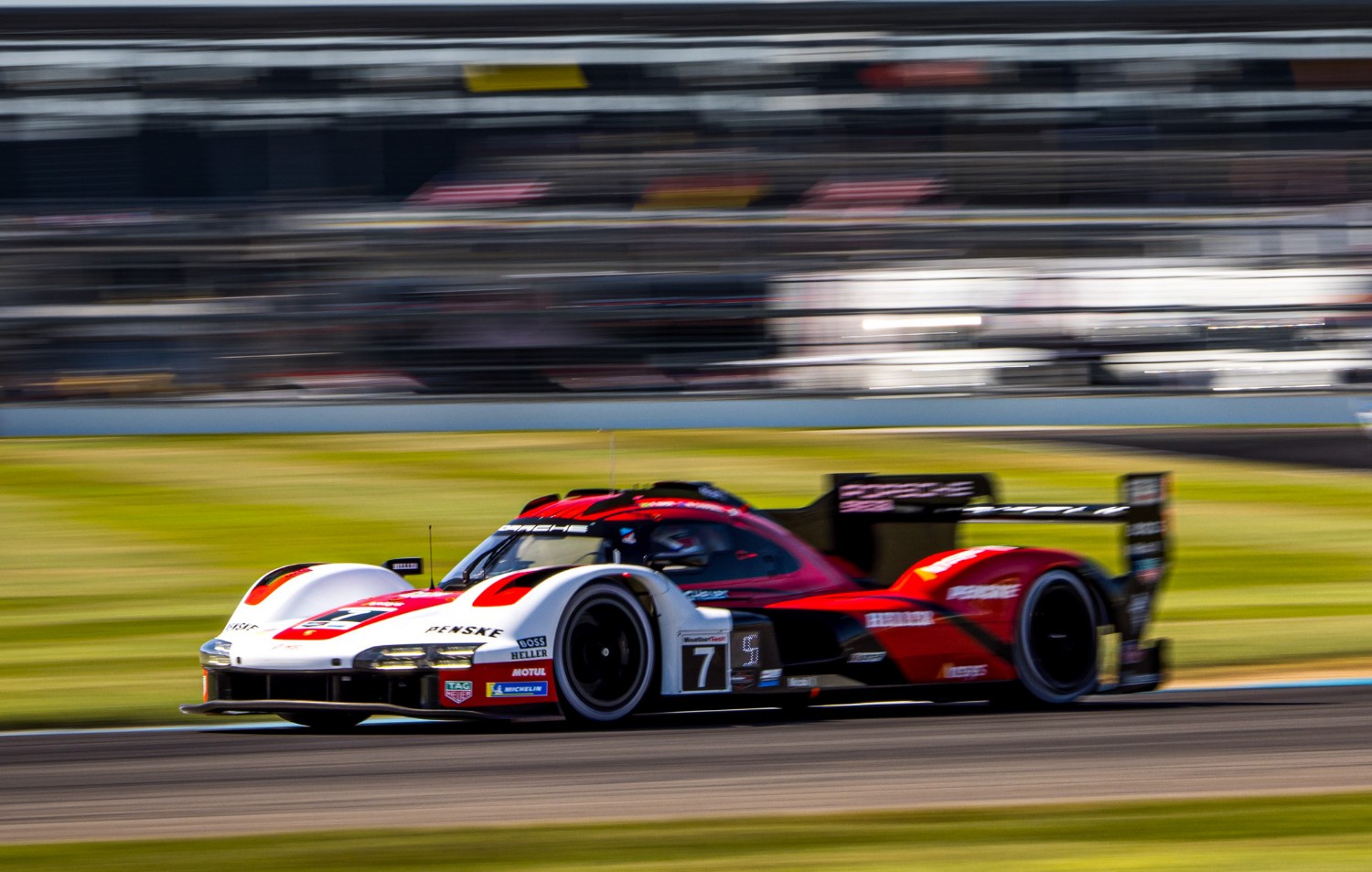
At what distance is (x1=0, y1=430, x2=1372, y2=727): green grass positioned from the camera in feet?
35.4

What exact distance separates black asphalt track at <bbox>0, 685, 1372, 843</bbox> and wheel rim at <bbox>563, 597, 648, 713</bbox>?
0.17m

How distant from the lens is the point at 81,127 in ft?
75.7

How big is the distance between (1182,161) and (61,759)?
20.2 meters

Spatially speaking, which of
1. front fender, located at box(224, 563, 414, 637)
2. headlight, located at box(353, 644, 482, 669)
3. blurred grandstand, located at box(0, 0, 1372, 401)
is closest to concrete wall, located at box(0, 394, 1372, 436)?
blurred grandstand, located at box(0, 0, 1372, 401)

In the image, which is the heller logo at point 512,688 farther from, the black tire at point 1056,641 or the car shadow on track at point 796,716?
the black tire at point 1056,641

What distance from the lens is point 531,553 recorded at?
315 inches

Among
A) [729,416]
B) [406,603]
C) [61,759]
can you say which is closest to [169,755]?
[61,759]

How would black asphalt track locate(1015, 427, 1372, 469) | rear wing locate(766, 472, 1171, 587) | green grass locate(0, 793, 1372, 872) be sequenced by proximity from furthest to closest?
black asphalt track locate(1015, 427, 1372, 469) < rear wing locate(766, 472, 1171, 587) < green grass locate(0, 793, 1372, 872)

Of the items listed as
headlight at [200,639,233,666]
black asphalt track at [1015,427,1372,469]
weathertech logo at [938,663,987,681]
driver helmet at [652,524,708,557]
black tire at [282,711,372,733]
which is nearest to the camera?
headlight at [200,639,233,666]

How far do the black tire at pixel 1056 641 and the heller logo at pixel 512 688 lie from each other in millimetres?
2231

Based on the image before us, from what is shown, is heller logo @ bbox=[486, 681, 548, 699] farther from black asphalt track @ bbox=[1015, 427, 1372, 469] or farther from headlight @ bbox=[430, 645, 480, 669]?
black asphalt track @ bbox=[1015, 427, 1372, 469]

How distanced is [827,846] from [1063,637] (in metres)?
3.76

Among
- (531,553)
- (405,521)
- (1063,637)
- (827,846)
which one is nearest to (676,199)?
(405,521)

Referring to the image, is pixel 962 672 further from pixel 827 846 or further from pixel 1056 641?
pixel 827 846
